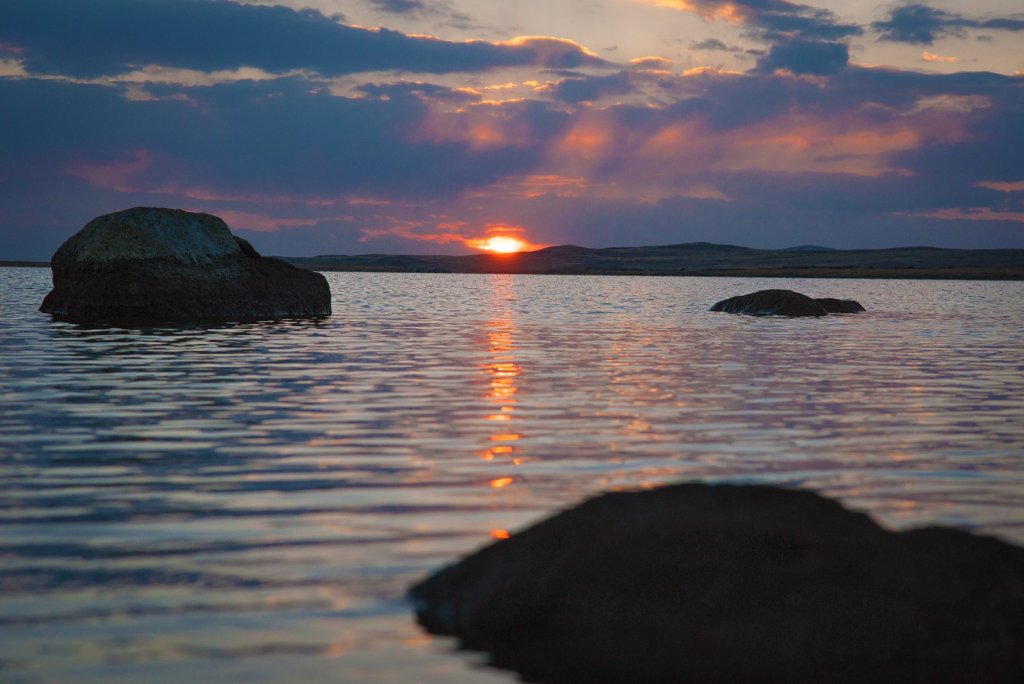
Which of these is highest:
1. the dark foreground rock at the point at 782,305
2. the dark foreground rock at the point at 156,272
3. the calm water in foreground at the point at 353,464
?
the dark foreground rock at the point at 156,272

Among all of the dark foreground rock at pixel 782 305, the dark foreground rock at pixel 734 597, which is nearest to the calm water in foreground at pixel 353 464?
the dark foreground rock at pixel 734 597

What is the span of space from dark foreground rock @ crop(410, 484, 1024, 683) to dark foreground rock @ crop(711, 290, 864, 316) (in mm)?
30789

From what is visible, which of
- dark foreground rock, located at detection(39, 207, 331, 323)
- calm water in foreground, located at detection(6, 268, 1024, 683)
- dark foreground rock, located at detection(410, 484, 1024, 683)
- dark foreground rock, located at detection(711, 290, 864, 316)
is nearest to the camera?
dark foreground rock, located at detection(410, 484, 1024, 683)

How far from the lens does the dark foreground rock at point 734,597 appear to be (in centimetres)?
470

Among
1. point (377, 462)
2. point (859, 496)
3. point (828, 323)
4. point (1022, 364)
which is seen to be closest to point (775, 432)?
point (859, 496)

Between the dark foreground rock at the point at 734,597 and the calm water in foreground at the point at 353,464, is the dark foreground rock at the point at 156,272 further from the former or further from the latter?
the dark foreground rock at the point at 734,597

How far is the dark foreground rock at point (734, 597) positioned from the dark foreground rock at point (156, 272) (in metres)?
25.3

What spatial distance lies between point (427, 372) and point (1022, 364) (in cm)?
1074

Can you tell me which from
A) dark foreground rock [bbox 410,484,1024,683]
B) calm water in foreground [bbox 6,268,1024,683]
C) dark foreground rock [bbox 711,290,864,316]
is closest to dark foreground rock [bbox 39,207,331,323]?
calm water in foreground [bbox 6,268,1024,683]

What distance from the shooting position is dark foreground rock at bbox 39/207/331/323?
29.4 metres

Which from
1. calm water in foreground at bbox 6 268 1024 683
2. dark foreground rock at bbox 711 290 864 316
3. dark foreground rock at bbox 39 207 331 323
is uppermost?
dark foreground rock at bbox 39 207 331 323

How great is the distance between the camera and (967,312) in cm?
4219

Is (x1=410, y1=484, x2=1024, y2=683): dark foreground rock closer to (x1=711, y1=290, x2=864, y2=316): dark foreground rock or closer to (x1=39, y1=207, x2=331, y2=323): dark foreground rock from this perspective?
(x1=39, y1=207, x2=331, y2=323): dark foreground rock

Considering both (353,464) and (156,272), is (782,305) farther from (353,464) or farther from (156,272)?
(353,464)
